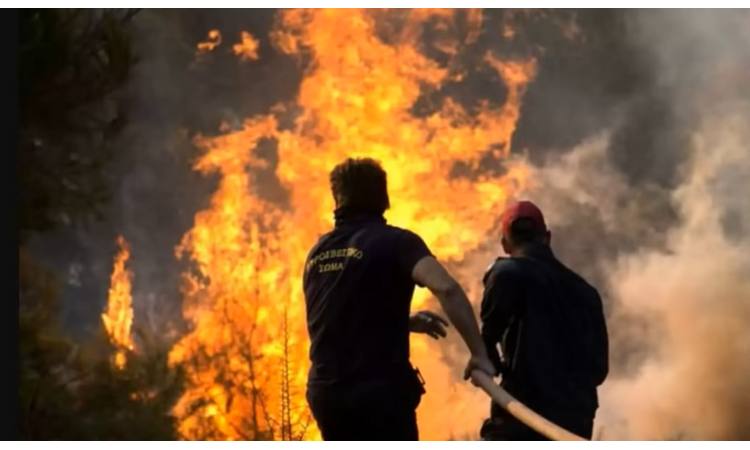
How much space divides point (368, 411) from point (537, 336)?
0.65 meters

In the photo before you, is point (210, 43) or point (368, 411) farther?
point (210, 43)

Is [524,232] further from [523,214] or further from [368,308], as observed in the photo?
[368,308]

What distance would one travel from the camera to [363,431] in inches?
115

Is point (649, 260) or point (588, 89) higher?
point (588, 89)

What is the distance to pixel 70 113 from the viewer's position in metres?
6.35

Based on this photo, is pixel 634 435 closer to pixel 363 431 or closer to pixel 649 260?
pixel 649 260

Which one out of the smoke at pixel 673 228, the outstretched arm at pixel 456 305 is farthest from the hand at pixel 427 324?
the smoke at pixel 673 228

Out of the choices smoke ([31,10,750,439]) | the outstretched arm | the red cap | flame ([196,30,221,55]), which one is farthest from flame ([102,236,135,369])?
the outstretched arm

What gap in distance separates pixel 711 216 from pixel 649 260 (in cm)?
43

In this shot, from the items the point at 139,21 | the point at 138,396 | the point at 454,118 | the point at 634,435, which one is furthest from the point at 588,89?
the point at 138,396

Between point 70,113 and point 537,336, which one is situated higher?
point 70,113

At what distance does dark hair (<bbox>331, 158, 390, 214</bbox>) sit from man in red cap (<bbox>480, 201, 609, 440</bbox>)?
1.61ft

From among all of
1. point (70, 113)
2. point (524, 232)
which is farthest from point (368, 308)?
point (70, 113)

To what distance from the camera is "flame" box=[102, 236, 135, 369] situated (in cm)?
630
